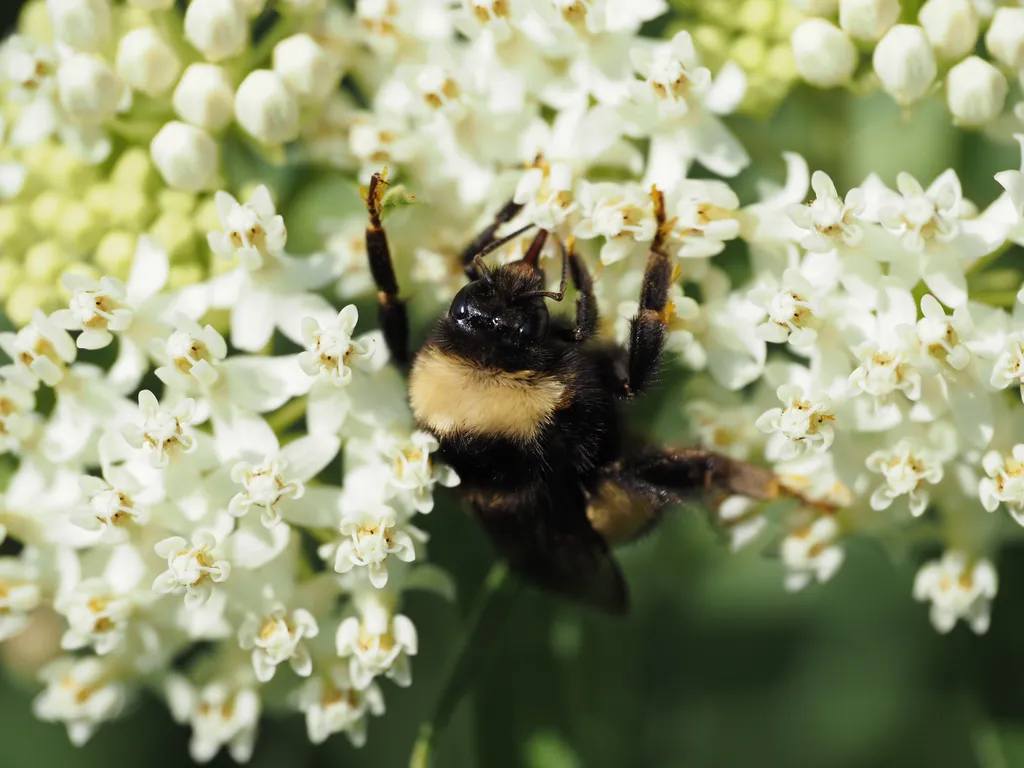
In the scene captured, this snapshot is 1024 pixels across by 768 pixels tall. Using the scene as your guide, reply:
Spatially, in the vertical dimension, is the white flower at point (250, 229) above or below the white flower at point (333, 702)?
above

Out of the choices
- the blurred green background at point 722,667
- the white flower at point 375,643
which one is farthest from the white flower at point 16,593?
the blurred green background at point 722,667

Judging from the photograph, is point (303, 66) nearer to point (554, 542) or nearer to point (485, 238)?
point (485, 238)

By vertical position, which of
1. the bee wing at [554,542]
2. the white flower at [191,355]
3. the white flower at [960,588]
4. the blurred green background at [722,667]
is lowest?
the blurred green background at [722,667]

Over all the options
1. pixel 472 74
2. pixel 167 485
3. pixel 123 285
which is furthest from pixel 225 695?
pixel 472 74

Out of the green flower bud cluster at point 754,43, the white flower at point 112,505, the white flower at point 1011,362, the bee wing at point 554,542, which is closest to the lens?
the white flower at point 1011,362

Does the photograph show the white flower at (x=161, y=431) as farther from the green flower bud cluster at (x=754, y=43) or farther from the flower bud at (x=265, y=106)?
the green flower bud cluster at (x=754, y=43)
